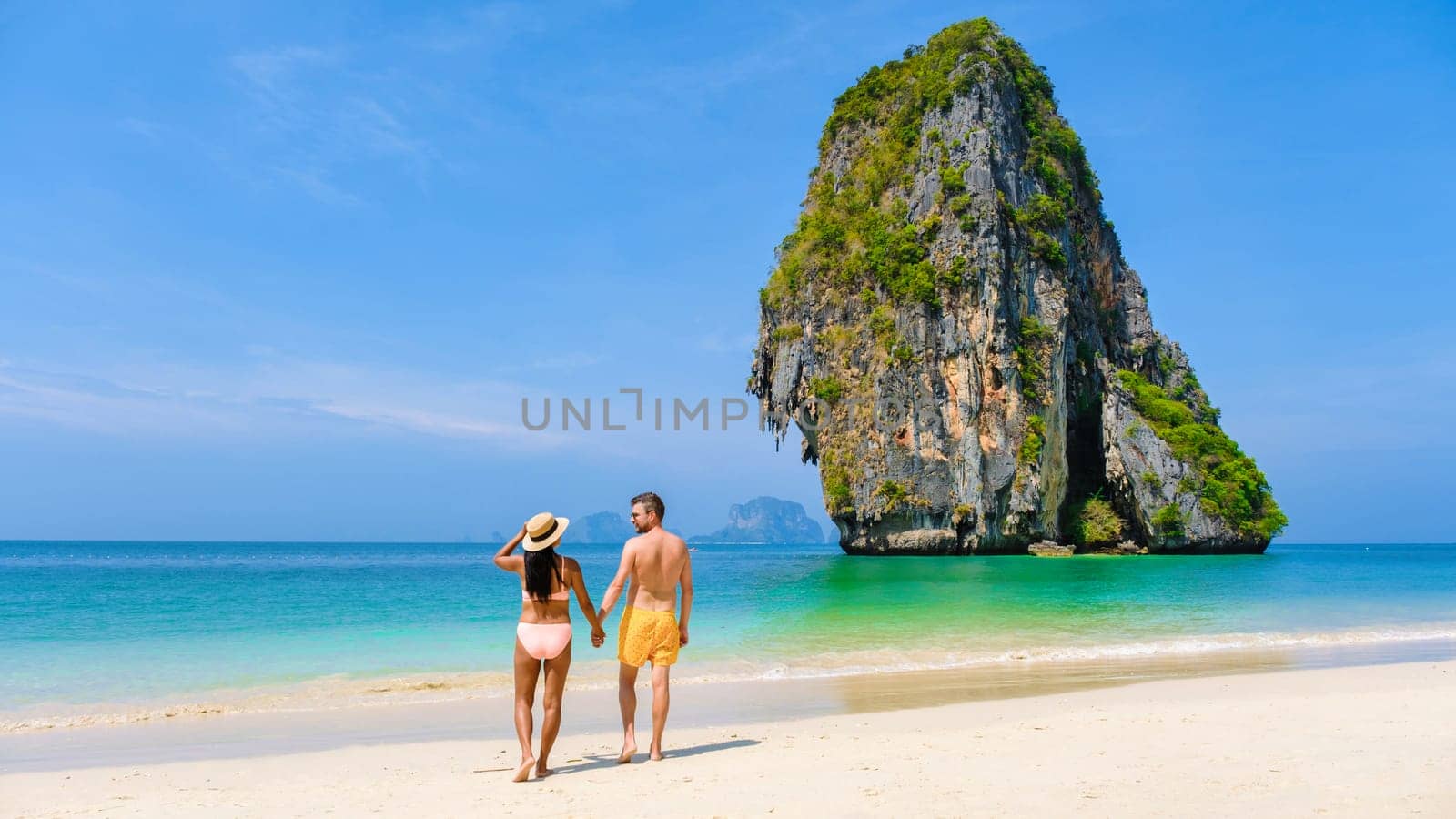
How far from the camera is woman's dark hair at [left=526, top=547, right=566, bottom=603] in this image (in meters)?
4.97

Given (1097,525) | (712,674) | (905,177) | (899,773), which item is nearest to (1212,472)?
(1097,525)

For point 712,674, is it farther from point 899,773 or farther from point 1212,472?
point 1212,472

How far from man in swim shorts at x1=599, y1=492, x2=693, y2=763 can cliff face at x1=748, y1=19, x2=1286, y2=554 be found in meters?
34.2

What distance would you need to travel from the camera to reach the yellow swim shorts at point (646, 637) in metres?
5.33

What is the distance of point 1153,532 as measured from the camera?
40.7 m

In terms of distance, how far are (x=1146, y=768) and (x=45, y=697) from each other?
909 cm

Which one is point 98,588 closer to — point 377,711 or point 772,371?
point 377,711

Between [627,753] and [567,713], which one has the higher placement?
[627,753]

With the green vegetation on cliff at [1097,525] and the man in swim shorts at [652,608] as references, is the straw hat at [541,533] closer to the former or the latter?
the man in swim shorts at [652,608]

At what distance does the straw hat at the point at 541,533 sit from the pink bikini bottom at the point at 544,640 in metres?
0.44

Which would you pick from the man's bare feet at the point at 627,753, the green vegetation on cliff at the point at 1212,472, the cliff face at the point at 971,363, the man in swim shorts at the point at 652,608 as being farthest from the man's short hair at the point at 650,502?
A: the green vegetation on cliff at the point at 1212,472

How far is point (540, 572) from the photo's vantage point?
499cm

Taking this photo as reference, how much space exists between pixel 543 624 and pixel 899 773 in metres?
2.10

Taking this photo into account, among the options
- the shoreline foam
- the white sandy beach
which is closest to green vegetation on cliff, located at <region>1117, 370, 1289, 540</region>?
the shoreline foam
